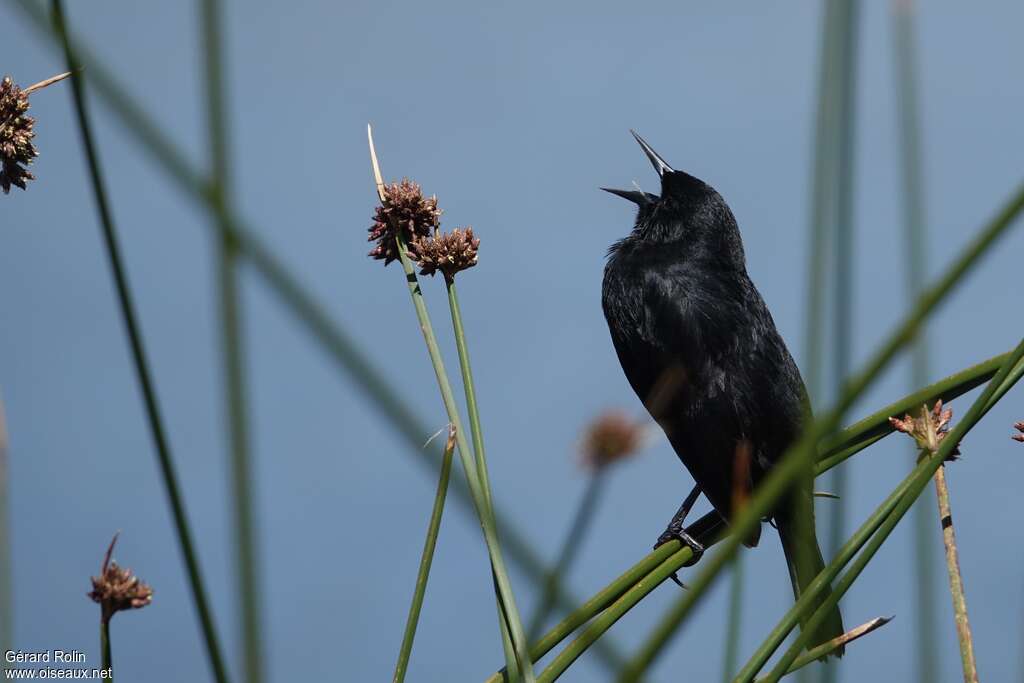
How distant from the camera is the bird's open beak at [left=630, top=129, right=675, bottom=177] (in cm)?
498

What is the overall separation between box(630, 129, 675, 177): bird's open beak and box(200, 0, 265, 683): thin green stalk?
4233 mm

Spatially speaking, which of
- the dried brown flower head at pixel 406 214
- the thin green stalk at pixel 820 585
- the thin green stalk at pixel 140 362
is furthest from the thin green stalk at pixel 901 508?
the dried brown flower head at pixel 406 214

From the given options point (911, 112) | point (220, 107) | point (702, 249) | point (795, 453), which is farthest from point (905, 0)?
point (702, 249)

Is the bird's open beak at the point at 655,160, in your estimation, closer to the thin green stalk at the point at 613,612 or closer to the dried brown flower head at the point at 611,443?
the thin green stalk at the point at 613,612

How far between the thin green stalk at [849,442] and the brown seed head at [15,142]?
44.2 inches

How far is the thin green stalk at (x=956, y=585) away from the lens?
1667 mm

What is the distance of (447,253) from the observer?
2238 mm

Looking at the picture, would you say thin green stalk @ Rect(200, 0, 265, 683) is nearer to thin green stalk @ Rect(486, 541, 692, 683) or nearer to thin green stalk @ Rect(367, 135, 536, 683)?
thin green stalk @ Rect(367, 135, 536, 683)

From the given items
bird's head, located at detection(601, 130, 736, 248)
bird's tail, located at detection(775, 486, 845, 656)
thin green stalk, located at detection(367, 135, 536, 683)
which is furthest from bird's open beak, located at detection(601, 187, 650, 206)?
thin green stalk, located at detection(367, 135, 536, 683)

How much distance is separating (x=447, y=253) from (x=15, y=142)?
0.78 meters

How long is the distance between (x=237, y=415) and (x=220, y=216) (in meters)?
0.19

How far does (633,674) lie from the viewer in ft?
2.90

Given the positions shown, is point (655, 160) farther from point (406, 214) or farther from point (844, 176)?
point (844, 176)

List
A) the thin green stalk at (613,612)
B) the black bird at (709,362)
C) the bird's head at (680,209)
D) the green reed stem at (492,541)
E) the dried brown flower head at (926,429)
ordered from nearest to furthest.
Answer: the green reed stem at (492,541) → the thin green stalk at (613,612) → the dried brown flower head at (926,429) → the black bird at (709,362) → the bird's head at (680,209)
